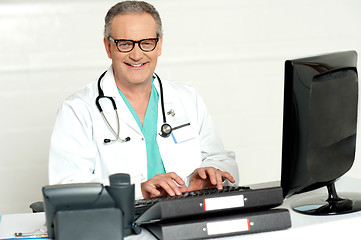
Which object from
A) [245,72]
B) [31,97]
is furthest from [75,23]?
[245,72]

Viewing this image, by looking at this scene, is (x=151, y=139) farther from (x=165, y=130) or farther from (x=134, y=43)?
(x=134, y=43)

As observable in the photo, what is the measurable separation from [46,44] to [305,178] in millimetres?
2247

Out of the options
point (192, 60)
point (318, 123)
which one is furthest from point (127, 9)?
point (192, 60)

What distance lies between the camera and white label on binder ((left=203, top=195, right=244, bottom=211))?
157 cm

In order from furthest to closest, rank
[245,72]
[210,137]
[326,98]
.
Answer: [245,72]
[210,137]
[326,98]

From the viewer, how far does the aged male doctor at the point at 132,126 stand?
7.41 ft

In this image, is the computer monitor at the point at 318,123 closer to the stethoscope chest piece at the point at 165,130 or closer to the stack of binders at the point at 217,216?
the stack of binders at the point at 217,216

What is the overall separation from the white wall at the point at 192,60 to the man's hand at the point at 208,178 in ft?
5.27

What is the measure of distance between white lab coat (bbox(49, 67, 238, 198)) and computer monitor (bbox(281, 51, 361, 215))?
2.12ft

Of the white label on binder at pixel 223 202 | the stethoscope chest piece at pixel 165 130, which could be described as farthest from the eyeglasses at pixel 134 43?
the white label on binder at pixel 223 202

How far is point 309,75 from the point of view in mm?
1653

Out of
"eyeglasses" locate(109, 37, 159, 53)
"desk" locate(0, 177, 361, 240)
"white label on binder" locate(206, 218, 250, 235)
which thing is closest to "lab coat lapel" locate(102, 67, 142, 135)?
"eyeglasses" locate(109, 37, 159, 53)

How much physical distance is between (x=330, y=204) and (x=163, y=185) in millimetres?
525

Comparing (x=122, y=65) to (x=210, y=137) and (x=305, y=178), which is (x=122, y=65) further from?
(x=305, y=178)
